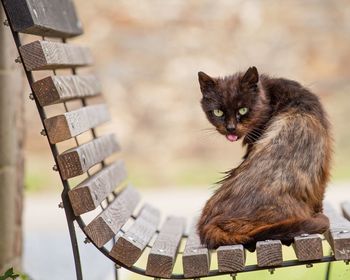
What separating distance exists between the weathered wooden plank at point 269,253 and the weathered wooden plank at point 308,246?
0.20 feet

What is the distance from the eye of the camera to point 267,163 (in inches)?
119

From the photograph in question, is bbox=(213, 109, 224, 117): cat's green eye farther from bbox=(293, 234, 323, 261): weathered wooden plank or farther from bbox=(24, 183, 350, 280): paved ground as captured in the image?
bbox=(24, 183, 350, 280): paved ground

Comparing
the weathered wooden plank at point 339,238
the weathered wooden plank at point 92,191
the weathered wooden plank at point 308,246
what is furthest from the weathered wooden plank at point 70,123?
the weathered wooden plank at point 339,238

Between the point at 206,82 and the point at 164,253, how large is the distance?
699 mm

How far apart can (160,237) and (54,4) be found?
108 centimetres

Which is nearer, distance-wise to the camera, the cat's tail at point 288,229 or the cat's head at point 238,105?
the cat's tail at point 288,229

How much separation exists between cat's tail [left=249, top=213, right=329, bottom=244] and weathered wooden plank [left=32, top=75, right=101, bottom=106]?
852 millimetres

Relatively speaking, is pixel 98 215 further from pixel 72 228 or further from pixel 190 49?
pixel 190 49

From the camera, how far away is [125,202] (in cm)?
367

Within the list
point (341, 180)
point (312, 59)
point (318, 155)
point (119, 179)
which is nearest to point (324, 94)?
point (312, 59)

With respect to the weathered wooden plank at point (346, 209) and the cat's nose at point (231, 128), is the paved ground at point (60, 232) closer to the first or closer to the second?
the weathered wooden plank at point (346, 209)

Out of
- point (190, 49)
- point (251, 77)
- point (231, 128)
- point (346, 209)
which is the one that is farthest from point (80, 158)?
point (190, 49)

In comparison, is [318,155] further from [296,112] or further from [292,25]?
[292,25]

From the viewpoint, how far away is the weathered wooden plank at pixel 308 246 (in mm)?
2818
